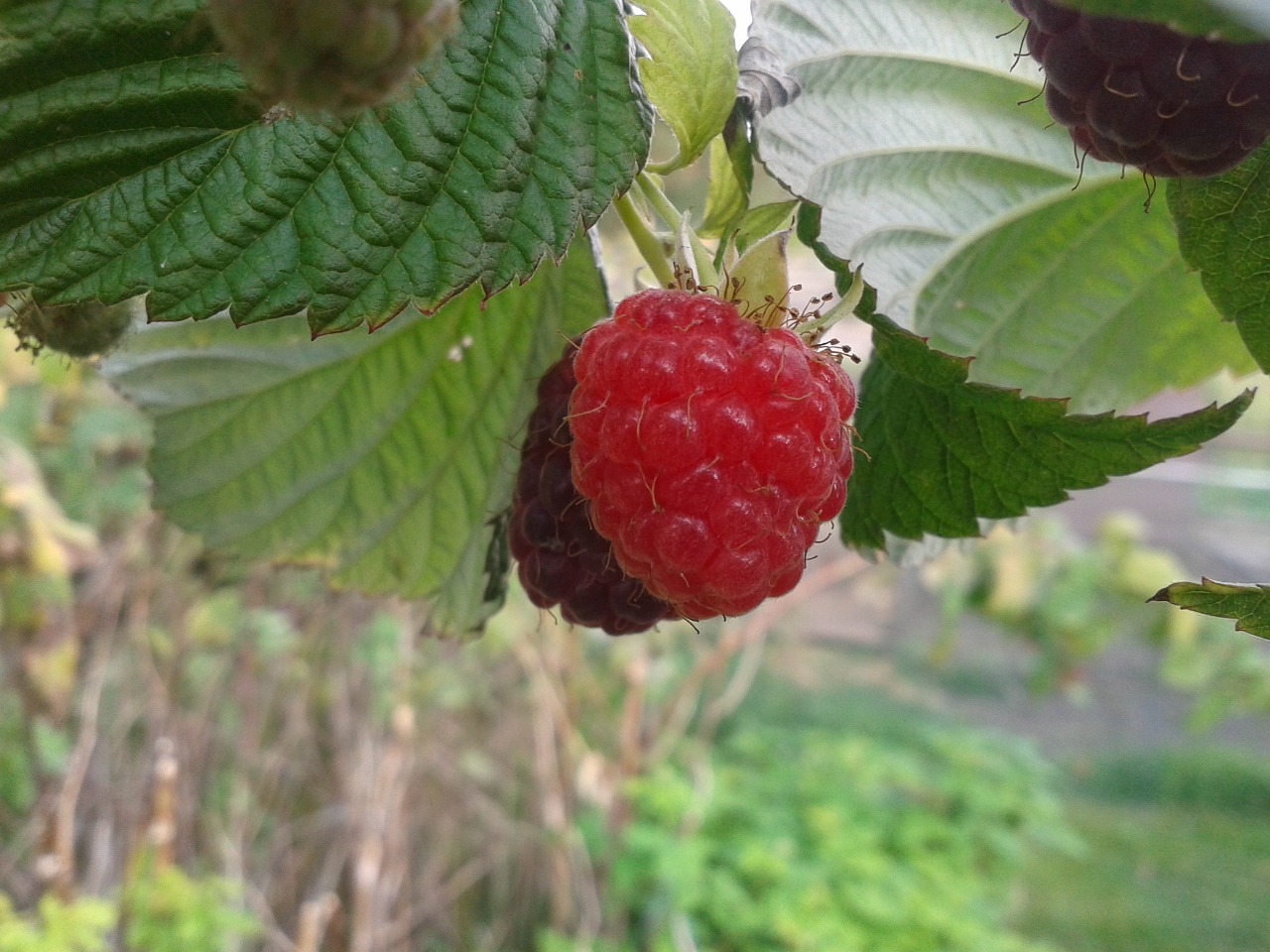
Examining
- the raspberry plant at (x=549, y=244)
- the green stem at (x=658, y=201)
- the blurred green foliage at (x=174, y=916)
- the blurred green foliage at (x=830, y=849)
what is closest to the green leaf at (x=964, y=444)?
the raspberry plant at (x=549, y=244)

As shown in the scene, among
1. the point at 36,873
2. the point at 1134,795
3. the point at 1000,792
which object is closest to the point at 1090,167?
the point at 36,873

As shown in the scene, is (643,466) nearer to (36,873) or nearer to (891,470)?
(891,470)

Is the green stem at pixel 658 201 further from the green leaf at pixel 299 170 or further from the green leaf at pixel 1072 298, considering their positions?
the green leaf at pixel 1072 298

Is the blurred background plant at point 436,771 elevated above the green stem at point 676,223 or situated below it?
below

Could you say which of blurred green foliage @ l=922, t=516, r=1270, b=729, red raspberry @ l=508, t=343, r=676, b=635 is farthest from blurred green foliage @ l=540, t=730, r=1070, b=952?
red raspberry @ l=508, t=343, r=676, b=635

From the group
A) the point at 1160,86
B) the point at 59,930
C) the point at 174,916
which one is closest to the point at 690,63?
the point at 1160,86

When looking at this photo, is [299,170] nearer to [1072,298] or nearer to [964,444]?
[964,444]
